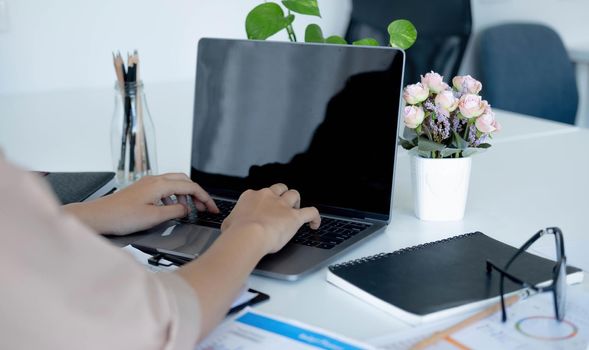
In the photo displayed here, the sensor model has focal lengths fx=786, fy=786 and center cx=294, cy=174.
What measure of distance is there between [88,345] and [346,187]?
0.63 metres

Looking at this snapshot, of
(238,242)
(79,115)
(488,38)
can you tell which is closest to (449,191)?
(238,242)

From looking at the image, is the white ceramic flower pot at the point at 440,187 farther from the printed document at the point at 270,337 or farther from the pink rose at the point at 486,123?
the printed document at the point at 270,337

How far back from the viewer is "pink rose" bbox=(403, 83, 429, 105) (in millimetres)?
1136

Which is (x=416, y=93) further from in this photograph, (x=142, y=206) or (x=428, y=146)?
(x=142, y=206)

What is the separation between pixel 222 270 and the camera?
83cm

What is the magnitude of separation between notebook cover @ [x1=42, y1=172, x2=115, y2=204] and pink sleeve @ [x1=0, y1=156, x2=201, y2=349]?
0.66 meters

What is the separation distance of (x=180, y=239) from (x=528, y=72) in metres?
2.38

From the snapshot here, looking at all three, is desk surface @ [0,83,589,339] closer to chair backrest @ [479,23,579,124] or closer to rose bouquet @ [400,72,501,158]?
rose bouquet @ [400,72,501,158]

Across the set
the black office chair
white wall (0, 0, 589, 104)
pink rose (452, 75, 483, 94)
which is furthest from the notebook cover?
the black office chair

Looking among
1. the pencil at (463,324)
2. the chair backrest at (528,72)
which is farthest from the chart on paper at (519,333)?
the chair backrest at (528,72)

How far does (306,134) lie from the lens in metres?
1.22

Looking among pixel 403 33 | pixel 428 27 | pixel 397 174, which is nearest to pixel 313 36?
pixel 403 33

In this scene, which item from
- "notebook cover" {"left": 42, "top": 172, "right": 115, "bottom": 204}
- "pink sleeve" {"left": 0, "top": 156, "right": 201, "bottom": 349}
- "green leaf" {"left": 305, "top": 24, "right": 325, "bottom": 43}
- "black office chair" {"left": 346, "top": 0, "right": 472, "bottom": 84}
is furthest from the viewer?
"black office chair" {"left": 346, "top": 0, "right": 472, "bottom": 84}

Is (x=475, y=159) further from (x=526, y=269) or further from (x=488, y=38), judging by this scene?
(x=488, y=38)
